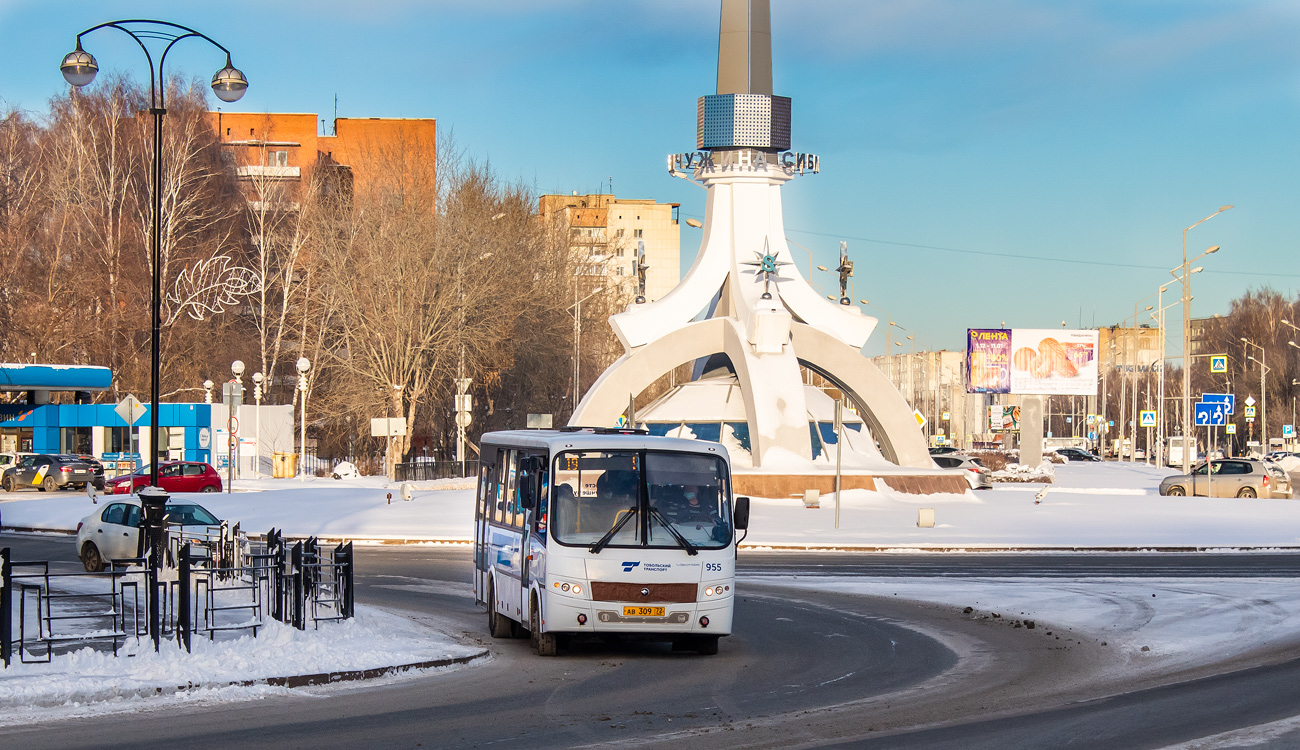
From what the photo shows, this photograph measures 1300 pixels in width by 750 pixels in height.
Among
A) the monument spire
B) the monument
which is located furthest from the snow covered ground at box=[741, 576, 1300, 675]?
the monument spire

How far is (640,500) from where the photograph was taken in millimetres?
→ 15180

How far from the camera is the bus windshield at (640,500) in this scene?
14969 mm

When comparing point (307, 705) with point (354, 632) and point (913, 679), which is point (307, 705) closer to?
point (354, 632)

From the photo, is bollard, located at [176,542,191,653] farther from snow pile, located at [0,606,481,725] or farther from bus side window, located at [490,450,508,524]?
bus side window, located at [490,450,508,524]

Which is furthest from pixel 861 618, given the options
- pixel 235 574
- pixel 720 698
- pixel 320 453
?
pixel 320 453

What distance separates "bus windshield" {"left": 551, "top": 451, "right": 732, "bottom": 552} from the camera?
49.1 feet

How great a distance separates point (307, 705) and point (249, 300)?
7269 cm

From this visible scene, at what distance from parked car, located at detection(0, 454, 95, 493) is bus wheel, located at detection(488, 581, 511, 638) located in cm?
3942

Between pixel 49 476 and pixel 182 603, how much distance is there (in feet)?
141

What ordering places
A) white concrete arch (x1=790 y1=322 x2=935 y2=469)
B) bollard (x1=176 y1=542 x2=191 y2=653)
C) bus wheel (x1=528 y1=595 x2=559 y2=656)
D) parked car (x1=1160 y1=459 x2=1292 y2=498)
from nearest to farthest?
1. bollard (x1=176 y1=542 x2=191 y2=653)
2. bus wheel (x1=528 y1=595 x2=559 y2=656)
3. white concrete arch (x1=790 y1=322 x2=935 y2=469)
4. parked car (x1=1160 y1=459 x2=1292 y2=498)

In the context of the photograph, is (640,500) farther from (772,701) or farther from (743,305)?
(743,305)

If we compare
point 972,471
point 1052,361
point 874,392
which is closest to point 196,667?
point 874,392

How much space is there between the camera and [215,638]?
1445 cm

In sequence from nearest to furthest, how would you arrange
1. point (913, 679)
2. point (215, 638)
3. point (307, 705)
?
1. point (307, 705)
2. point (913, 679)
3. point (215, 638)
